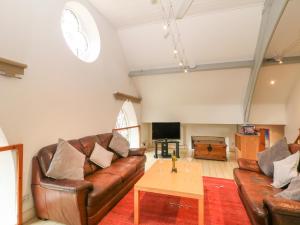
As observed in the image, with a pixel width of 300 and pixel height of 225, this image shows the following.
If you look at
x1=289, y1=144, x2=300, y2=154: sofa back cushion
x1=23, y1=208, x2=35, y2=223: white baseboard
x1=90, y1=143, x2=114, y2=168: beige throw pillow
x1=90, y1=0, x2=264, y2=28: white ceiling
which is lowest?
x1=23, y1=208, x2=35, y2=223: white baseboard

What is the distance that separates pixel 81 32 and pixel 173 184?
3.49 m

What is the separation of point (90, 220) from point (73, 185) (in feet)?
1.59

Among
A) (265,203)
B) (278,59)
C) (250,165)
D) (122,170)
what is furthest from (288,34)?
(122,170)

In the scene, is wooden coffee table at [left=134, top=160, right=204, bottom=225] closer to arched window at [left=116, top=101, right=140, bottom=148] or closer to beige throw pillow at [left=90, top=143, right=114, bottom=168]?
beige throw pillow at [left=90, top=143, right=114, bottom=168]

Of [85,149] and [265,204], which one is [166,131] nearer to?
[85,149]

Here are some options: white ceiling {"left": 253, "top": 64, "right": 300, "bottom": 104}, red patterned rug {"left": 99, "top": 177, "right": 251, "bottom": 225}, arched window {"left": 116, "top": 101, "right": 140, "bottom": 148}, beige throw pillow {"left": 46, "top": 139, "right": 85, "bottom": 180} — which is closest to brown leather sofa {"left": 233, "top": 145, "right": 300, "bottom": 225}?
red patterned rug {"left": 99, "top": 177, "right": 251, "bottom": 225}

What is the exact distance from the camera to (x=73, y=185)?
6.86 feet

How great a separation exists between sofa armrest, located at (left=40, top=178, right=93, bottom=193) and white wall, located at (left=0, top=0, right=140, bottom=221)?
329 mm

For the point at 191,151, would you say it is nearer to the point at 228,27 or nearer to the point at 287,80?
the point at 287,80

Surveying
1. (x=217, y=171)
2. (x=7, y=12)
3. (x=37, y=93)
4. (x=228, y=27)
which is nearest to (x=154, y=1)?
(x=228, y=27)

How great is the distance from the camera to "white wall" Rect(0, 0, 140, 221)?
213 cm

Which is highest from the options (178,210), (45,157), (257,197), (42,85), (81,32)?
(81,32)

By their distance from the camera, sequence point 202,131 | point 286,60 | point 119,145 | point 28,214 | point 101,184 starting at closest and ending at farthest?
point 28,214, point 101,184, point 119,145, point 286,60, point 202,131

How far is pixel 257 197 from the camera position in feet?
6.95
